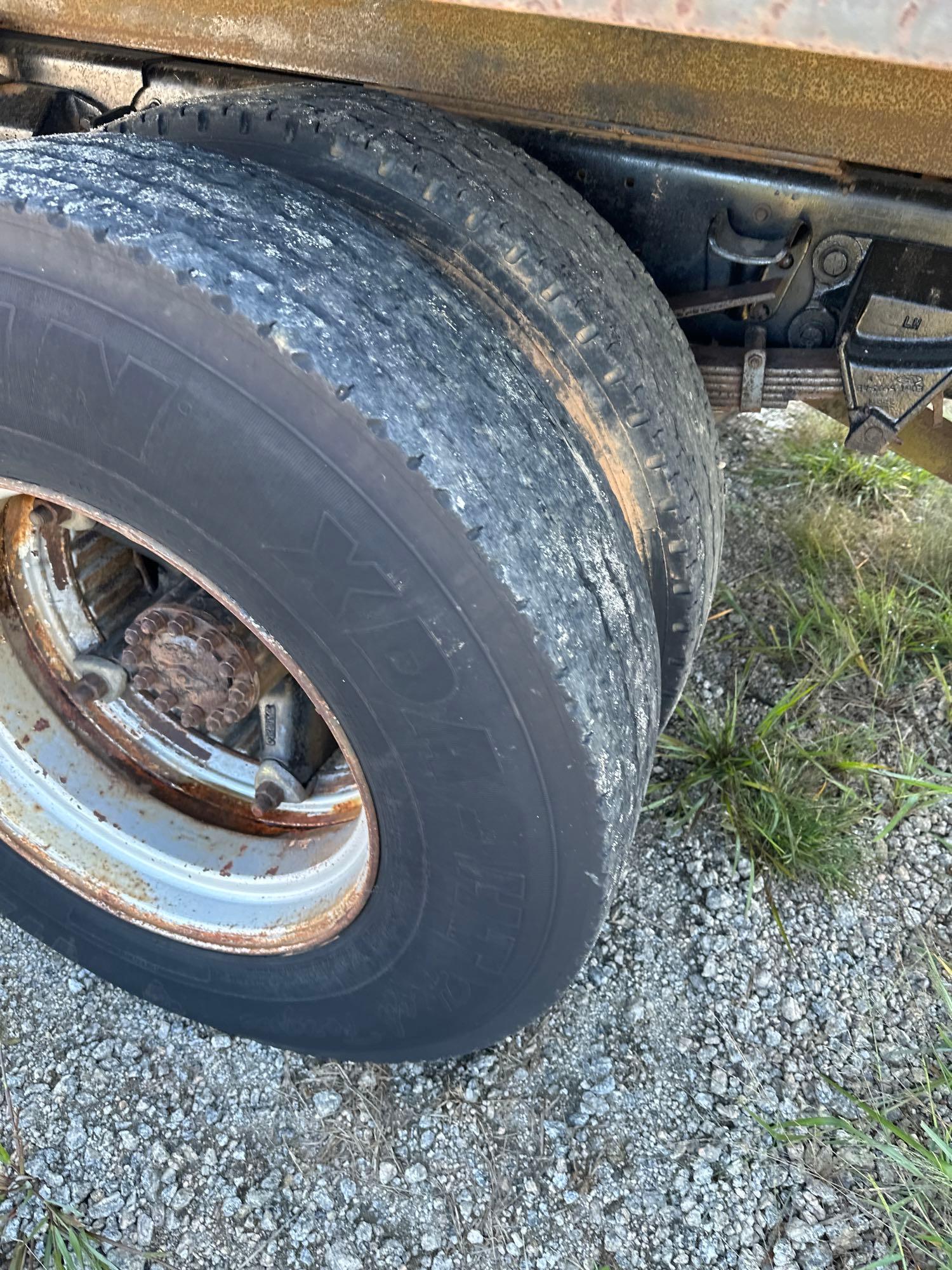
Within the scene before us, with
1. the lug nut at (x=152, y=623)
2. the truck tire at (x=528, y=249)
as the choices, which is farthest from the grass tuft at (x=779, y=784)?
the lug nut at (x=152, y=623)

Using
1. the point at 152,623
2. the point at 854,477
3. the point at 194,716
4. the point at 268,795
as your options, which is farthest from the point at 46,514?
the point at 854,477

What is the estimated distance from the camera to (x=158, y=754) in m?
1.82

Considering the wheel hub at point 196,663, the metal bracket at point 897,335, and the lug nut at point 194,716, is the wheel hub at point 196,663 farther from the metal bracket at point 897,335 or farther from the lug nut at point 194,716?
the metal bracket at point 897,335

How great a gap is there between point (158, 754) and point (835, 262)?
136 centimetres

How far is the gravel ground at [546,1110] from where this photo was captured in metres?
1.59

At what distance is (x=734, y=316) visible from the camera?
174 centimetres

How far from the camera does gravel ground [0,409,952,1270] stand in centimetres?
159

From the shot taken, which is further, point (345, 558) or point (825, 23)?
point (345, 558)

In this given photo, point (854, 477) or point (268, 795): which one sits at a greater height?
point (268, 795)

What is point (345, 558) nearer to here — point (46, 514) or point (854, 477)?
point (46, 514)

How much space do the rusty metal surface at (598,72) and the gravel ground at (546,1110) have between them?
135 cm

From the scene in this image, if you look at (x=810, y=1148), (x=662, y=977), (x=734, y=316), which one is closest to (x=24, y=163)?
(x=734, y=316)

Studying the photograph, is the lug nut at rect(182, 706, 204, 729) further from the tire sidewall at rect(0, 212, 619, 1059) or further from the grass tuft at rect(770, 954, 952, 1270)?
the grass tuft at rect(770, 954, 952, 1270)

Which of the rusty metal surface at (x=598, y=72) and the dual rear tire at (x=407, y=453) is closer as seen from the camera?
the dual rear tire at (x=407, y=453)
